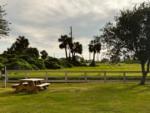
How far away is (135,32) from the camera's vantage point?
113ft

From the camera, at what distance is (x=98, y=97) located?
2441cm

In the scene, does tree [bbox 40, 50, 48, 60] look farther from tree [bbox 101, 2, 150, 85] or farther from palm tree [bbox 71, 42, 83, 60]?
tree [bbox 101, 2, 150, 85]

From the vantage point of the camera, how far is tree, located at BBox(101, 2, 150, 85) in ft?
113

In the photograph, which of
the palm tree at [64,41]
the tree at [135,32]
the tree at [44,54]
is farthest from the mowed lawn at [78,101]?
the palm tree at [64,41]

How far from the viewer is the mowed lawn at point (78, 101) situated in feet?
62.4

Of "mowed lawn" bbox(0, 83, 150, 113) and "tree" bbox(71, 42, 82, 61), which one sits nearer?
"mowed lawn" bbox(0, 83, 150, 113)

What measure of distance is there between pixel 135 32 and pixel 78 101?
1361 centimetres

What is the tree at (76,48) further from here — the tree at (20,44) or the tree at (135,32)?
the tree at (135,32)

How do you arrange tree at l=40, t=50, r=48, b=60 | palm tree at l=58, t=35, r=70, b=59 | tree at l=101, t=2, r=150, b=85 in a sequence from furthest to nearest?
palm tree at l=58, t=35, r=70, b=59 < tree at l=40, t=50, r=48, b=60 < tree at l=101, t=2, r=150, b=85

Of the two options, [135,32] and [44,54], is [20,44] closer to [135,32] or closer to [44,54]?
[44,54]

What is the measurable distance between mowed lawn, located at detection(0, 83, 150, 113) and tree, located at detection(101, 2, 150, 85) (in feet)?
21.1

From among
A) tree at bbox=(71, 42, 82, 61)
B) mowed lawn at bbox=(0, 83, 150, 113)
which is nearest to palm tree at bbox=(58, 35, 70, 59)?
tree at bbox=(71, 42, 82, 61)

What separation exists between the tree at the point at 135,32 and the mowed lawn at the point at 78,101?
253 inches

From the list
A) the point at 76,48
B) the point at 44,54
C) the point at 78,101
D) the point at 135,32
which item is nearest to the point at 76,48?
the point at 76,48
